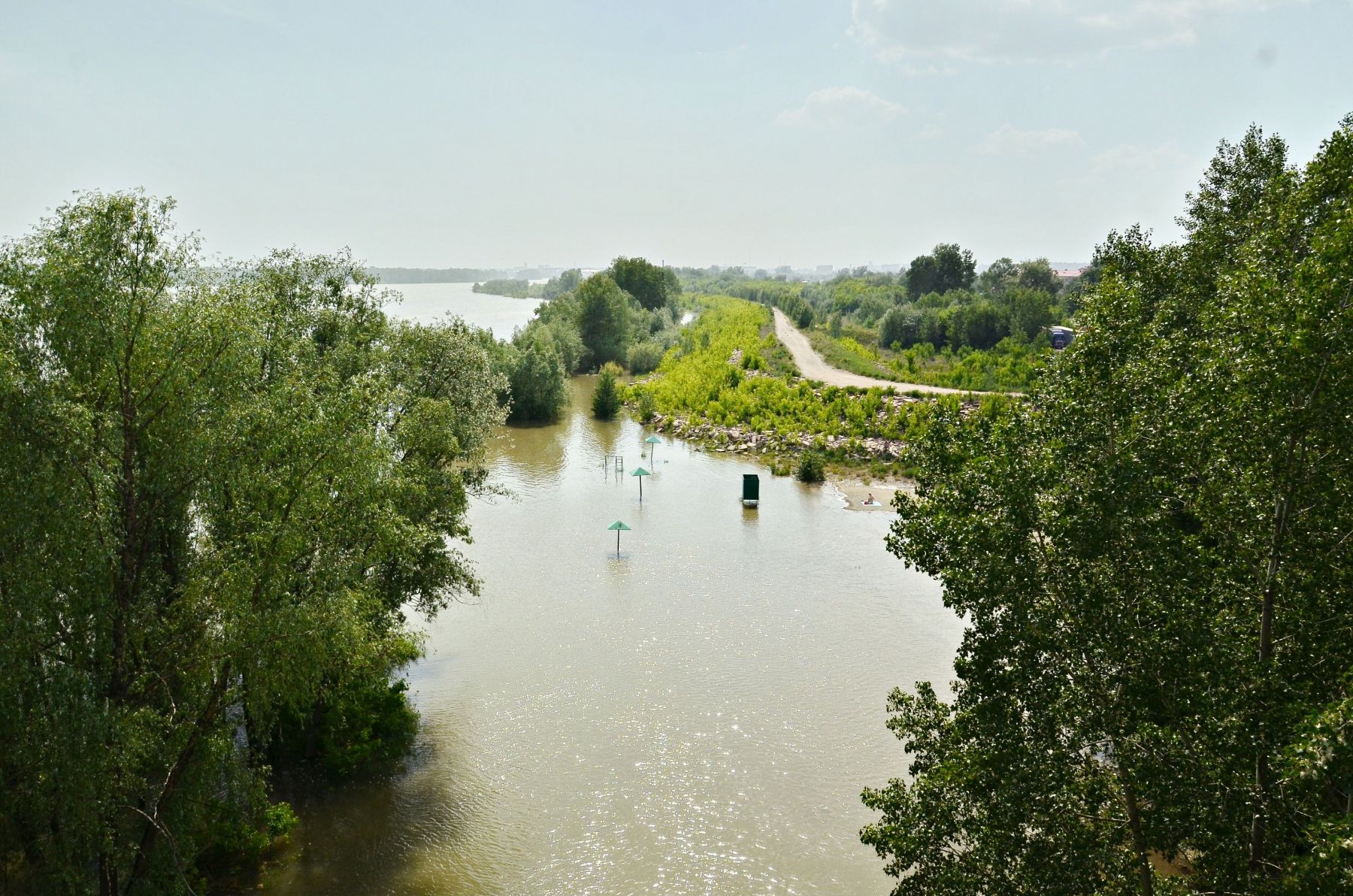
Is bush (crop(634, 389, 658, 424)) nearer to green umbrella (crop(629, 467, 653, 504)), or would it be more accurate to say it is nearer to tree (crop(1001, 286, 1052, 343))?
green umbrella (crop(629, 467, 653, 504))

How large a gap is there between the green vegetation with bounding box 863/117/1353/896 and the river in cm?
735

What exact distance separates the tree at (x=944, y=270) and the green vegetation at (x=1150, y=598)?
4281 inches

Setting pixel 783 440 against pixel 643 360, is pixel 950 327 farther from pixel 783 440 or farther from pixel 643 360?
pixel 783 440

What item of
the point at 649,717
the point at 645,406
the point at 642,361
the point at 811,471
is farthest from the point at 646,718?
the point at 642,361

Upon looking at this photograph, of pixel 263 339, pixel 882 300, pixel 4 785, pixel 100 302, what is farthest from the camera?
pixel 882 300

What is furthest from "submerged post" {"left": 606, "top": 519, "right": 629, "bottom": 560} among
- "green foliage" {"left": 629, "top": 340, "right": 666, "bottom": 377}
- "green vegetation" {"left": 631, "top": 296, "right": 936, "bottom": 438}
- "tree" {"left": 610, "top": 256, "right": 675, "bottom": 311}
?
"tree" {"left": 610, "top": 256, "right": 675, "bottom": 311}

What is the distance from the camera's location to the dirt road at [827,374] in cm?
5550

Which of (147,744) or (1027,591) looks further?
(147,744)

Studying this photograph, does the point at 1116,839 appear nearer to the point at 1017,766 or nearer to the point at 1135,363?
the point at 1017,766

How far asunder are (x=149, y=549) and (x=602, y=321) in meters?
69.0

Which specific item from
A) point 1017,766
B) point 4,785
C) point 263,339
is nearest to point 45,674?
point 4,785

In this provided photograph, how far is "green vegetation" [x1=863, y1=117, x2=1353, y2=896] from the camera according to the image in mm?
7773

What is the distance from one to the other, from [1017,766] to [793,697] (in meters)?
13.1

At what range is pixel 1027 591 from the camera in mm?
8680
